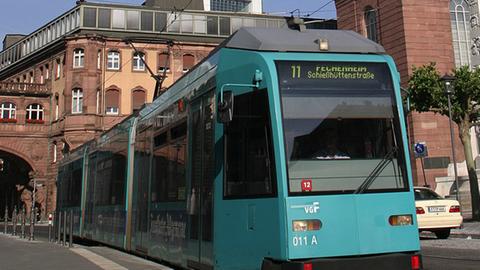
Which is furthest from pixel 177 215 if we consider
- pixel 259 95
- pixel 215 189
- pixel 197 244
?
pixel 259 95

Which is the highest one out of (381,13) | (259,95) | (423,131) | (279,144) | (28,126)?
(381,13)

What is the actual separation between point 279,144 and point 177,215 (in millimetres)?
3163

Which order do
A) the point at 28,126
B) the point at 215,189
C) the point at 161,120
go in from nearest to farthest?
the point at 215,189 → the point at 161,120 → the point at 28,126

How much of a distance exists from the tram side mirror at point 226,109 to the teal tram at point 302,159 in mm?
12

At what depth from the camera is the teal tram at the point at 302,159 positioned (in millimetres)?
5773

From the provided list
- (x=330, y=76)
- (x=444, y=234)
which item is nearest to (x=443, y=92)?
(x=444, y=234)

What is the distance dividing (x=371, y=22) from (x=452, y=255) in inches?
1274

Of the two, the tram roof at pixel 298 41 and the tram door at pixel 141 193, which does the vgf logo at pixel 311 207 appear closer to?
the tram roof at pixel 298 41

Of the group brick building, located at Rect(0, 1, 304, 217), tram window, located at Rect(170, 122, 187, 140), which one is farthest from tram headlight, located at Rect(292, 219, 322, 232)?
brick building, located at Rect(0, 1, 304, 217)

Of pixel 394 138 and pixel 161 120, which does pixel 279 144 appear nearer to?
pixel 394 138

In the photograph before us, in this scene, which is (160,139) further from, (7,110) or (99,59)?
(7,110)

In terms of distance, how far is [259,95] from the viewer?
6.27m

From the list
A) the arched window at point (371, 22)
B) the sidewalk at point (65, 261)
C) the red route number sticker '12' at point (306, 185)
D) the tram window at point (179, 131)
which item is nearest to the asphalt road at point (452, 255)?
the red route number sticker '12' at point (306, 185)

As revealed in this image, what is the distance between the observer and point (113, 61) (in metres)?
51.3
